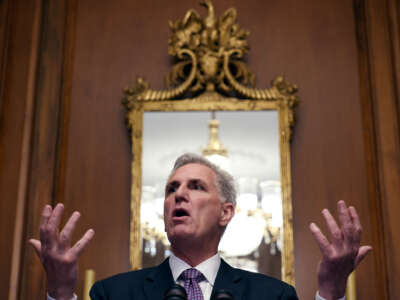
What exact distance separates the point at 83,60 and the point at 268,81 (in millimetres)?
965

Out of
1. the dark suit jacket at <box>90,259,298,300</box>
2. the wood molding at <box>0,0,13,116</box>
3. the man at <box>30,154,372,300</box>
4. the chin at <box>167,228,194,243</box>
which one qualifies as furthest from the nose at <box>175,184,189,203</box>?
the wood molding at <box>0,0,13,116</box>

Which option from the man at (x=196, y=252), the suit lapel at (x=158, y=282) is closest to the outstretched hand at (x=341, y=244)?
the man at (x=196, y=252)

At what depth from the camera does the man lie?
1681mm

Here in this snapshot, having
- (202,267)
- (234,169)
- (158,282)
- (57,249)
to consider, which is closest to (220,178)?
(202,267)

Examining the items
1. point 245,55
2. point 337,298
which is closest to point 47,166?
point 245,55

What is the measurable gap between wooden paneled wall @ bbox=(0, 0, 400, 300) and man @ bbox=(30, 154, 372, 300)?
0.72 metres

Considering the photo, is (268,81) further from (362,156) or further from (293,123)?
(362,156)

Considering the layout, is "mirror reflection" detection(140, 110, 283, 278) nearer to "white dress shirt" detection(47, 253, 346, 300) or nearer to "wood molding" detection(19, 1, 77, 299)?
"wood molding" detection(19, 1, 77, 299)

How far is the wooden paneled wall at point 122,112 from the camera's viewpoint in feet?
8.93

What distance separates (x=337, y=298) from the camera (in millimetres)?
1756

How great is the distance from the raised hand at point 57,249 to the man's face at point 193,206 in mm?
393

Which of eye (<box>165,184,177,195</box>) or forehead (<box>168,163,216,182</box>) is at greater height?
forehead (<box>168,163,216,182</box>)

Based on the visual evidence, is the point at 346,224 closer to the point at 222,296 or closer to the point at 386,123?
the point at 222,296

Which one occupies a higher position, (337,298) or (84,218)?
(84,218)
